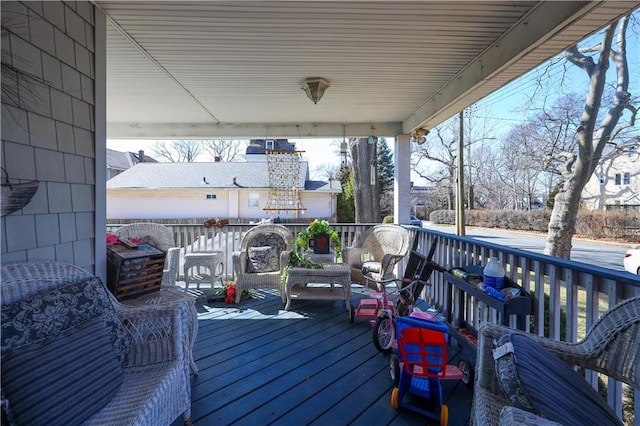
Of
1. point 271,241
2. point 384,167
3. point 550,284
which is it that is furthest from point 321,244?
point 384,167

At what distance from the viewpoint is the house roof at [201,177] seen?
48.9 feet

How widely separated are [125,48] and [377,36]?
2.22m

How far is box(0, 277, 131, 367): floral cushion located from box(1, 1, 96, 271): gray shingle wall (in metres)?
0.36

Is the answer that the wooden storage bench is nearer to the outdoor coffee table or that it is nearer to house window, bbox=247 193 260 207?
the outdoor coffee table

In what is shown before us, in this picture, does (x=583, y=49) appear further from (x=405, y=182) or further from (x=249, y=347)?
A: (x=249, y=347)

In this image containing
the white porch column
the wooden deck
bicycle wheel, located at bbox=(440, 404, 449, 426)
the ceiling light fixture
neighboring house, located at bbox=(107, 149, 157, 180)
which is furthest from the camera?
neighboring house, located at bbox=(107, 149, 157, 180)

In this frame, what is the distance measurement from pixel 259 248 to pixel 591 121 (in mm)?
7522

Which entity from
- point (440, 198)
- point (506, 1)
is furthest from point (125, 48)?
point (440, 198)

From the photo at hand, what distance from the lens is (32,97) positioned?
1.65m

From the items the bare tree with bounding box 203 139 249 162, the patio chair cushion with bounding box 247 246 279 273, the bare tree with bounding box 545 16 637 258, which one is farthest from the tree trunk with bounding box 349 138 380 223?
the bare tree with bounding box 203 139 249 162

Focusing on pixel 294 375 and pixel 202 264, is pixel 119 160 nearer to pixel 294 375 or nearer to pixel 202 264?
pixel 202 264

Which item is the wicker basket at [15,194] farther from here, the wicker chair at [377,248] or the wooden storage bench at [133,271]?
the wicker chair at [377,248]

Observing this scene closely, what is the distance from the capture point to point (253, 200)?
15.2 m

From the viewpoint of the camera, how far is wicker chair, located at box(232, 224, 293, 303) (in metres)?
3.94
